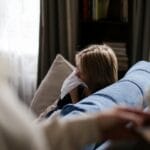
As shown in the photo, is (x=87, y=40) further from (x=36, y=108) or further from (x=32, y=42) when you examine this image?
(x=36, y=108)

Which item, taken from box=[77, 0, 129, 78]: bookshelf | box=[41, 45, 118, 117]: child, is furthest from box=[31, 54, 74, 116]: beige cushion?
box=[77, 0, 129, 78]: bookshelf

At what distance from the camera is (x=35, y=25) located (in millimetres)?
3383

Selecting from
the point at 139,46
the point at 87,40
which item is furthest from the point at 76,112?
the point at 87,40

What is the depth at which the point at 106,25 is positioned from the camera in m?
3.26

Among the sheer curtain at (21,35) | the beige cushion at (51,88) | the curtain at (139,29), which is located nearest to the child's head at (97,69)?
the beige cushion at (51,88)

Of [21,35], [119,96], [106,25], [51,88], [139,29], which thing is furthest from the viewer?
[21,35]

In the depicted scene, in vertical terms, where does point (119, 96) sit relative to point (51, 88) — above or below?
above

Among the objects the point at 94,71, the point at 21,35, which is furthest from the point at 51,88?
the point at 21,35

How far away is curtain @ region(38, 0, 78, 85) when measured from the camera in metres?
3.23

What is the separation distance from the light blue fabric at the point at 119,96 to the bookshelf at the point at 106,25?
961 millimetres

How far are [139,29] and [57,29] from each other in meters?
0.67

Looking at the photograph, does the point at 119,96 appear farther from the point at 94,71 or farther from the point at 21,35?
→ the point at 21,35

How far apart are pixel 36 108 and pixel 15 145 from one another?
1.64 metres

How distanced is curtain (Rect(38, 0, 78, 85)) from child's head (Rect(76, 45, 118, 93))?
1.13 metres
